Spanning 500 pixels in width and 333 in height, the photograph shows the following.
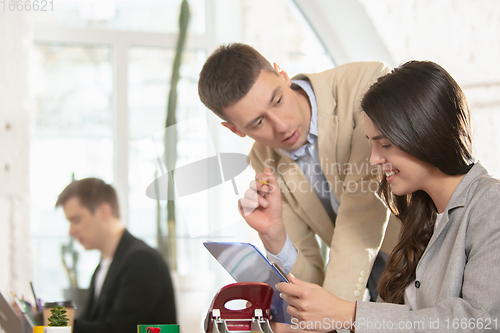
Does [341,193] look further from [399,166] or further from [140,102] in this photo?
[140,102]

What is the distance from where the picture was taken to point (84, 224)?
5.32 ft

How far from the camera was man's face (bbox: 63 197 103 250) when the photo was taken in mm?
1614

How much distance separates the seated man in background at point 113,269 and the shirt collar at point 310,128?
684 millimetres

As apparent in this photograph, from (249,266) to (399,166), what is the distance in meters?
0.41

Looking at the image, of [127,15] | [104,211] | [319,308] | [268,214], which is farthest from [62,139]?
[319,308]

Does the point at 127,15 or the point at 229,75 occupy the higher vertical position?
the point at 127,15

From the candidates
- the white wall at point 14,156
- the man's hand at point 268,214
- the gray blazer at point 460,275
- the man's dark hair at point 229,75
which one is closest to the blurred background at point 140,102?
the white wall at point 14,156

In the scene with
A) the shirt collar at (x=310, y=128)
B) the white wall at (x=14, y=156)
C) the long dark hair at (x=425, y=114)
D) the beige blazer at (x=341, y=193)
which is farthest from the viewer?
the white wall at (x=14, y=156)

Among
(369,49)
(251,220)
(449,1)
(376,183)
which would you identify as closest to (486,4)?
(449,1)

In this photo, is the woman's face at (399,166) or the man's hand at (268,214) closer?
the woman's face at (399,166)

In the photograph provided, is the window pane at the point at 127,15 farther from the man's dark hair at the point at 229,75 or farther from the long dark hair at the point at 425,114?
the long dark hair at the point at 425,114

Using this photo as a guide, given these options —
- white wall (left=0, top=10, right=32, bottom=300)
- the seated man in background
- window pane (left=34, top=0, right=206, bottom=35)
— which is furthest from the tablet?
window pane (left=34, top=0, right=206, bottom=35)

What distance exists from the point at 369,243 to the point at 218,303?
471 mm

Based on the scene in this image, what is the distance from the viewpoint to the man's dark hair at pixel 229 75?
1271 millimetres
